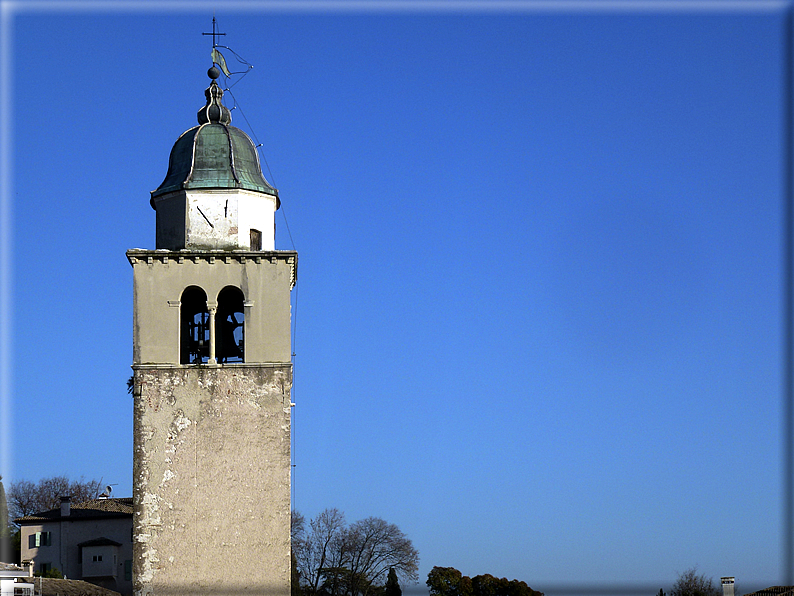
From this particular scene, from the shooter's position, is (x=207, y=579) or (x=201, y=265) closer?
(x=207, y=579)

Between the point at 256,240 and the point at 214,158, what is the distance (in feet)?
7.98

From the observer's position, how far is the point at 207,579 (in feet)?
90.4

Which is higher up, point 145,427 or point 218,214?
point 218,214

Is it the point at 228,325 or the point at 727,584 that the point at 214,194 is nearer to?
the point at 228,325

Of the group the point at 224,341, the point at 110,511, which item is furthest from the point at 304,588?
the point at 224,341

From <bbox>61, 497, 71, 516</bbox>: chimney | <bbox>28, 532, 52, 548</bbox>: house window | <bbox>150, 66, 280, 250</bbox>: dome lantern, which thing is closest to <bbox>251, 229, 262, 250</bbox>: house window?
<bbox>150, 66, 280, 250</bbox>: dome lantern

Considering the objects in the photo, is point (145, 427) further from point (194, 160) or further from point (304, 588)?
point (304, 588)

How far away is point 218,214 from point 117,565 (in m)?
18.7

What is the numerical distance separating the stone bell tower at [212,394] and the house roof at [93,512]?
687 inches

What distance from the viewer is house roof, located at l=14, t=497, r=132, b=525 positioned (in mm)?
45094

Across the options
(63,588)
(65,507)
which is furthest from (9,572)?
(65,507)

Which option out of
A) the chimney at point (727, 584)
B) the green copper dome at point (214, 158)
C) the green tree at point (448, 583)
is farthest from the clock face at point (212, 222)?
the green tree at point (448, 583)

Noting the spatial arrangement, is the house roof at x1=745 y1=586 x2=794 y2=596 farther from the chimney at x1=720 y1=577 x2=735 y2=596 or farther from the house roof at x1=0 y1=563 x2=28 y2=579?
the house roof at x1=0 y1=563 x2=28 y2=579

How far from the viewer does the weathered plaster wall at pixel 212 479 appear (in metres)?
27.6
